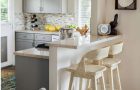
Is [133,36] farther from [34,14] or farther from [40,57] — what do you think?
[34,14]

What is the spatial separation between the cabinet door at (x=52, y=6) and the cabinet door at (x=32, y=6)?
168mm

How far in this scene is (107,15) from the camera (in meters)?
4.57

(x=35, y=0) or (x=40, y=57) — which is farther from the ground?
(x=35, y=0)

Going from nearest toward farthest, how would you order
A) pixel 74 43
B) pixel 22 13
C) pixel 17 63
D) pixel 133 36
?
pixel 74 43 < pixel 17 63 < pixel 133 36 < pixel 22 13

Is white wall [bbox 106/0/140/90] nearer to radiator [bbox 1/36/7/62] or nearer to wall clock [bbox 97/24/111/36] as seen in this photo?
wall clock [bbox 97/24/111/36]

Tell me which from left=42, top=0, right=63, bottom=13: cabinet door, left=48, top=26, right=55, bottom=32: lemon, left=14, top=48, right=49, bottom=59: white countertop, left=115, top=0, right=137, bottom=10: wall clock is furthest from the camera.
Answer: left=48, top=26, right=55, bottom=32: lemon

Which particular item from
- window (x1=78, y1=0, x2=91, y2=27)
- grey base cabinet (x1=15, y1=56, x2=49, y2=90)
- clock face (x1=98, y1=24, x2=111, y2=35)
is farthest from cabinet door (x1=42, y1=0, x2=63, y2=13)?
grey base cabinet (x1=15, y1=56, x2=49, y2=90)

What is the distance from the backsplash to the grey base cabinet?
338cm

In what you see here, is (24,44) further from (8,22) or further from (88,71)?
(88,71)

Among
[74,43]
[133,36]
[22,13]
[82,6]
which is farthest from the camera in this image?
[22,13]

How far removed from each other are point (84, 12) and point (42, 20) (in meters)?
1.25

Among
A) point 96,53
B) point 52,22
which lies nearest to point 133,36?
point 96,53

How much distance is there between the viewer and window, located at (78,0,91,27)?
6.67 m

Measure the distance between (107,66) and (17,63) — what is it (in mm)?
1291
